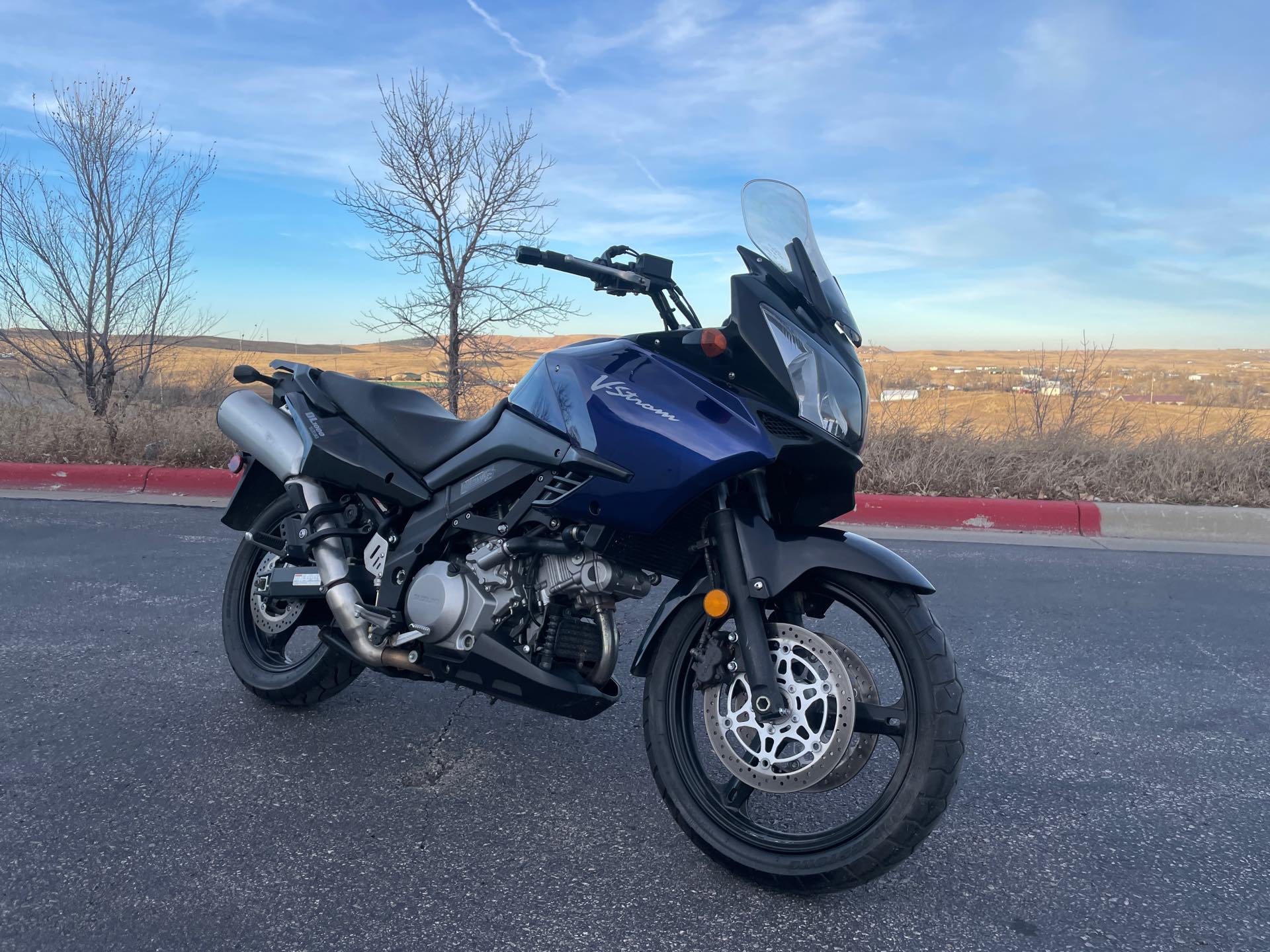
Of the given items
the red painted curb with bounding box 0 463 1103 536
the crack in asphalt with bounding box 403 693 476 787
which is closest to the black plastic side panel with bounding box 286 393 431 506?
the crack in asphalt with bounding box 403 693 476 787

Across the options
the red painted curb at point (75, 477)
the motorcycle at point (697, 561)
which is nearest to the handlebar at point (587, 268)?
the motorcycle at point (697, 561)

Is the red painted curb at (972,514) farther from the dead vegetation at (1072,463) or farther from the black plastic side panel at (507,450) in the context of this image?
the black plastic side panel at (507,450)

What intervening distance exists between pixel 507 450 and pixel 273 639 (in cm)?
150

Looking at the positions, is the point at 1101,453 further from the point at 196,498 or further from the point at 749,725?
the point at 196,498

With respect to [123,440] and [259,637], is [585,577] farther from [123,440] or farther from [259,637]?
[123,440]

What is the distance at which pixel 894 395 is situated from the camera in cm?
909

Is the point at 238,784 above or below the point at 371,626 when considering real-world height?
below

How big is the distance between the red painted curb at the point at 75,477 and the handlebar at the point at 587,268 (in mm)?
6487

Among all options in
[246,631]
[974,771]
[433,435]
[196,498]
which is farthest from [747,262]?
[196,498]

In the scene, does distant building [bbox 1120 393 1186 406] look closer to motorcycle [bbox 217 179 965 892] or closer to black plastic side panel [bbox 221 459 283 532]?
motorcycle [bbox 217 179 965 892]

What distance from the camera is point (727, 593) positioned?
7.58 feet

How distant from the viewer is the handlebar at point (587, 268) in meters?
2.47

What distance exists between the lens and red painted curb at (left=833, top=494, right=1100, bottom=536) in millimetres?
7031

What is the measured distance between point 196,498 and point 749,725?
6.43m
